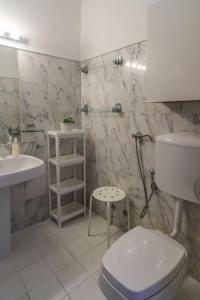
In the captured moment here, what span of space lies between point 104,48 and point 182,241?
1.74 meters

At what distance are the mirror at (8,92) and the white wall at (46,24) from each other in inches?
3.9

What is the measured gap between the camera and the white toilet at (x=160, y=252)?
856 mm

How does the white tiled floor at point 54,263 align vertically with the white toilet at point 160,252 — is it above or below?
below

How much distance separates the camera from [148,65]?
3.80 ft

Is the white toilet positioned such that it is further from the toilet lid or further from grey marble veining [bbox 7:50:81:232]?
grey marble veining [bbox 7:50:81:232]

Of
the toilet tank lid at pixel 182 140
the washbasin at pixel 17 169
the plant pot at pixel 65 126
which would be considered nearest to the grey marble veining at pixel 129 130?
Result: the toilet tank lid at pixel 182 140

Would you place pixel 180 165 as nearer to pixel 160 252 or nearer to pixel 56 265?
pixel 160 252

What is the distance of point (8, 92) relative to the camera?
161 centimetres

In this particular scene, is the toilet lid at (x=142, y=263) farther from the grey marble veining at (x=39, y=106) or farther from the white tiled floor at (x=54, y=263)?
the grey marble veining at (x=39, y=106)

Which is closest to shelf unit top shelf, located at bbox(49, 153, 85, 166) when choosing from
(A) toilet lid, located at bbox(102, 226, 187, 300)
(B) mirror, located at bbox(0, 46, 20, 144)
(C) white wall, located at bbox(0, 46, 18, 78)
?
(B) mirror, located at bbox(0, 46, 20, 144)

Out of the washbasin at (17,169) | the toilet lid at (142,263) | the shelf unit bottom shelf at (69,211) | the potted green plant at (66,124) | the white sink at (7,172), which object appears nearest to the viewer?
the toilet lid at (142,263)

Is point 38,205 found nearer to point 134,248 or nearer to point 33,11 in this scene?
point 134,248

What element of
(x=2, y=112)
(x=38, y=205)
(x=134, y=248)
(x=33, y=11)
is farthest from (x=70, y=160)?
(x=33, y=11)

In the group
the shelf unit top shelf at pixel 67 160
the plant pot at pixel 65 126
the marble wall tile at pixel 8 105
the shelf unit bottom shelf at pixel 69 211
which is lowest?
the shelf unit bottom shelf at pixel 69 211
